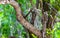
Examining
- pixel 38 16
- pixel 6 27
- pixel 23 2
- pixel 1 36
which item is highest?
pixel 23 2

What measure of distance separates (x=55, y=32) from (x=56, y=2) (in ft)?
1.29

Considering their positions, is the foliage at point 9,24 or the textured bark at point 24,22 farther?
the foliage at point 9,24

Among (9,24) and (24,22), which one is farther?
(9,24)

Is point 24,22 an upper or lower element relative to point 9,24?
upper

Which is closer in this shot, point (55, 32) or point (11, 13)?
point (55, 32)

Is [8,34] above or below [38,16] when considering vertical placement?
below

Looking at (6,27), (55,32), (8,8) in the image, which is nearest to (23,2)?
(8,8)

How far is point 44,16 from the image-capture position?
2279 millimetres

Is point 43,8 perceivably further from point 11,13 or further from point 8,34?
point 8,34

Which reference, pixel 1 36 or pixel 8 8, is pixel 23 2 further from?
pixel 1 36

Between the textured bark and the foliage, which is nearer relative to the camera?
the textured bark

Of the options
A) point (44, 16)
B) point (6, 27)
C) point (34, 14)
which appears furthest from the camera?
point (6, 27)

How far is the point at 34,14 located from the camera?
2.44m

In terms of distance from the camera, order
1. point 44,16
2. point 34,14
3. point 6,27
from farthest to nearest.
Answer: point 6,27, point 34,14, point 44,16
